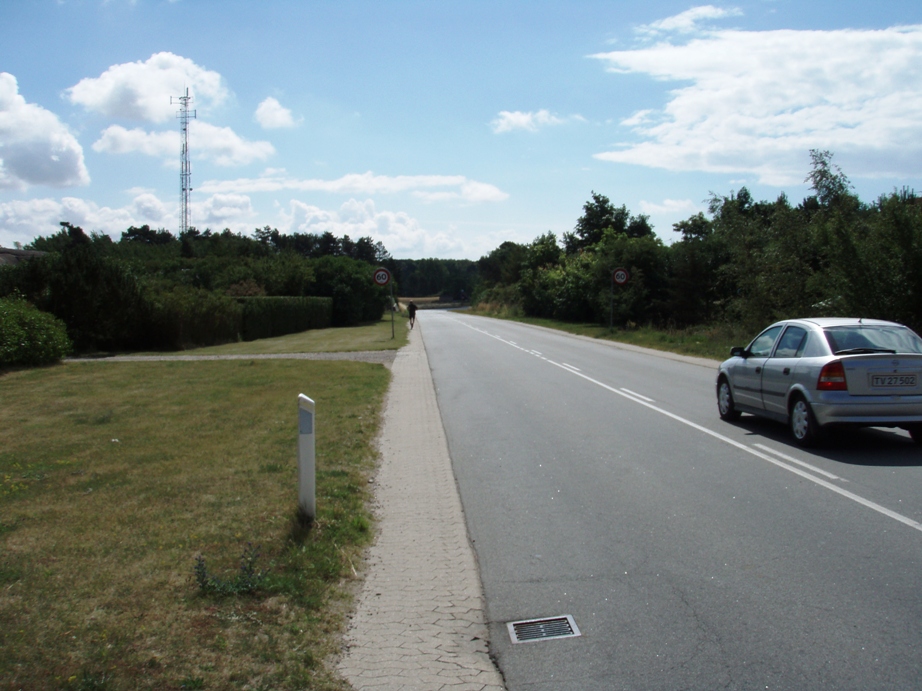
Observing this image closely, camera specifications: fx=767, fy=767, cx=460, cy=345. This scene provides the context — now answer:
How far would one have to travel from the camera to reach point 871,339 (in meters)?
9.21

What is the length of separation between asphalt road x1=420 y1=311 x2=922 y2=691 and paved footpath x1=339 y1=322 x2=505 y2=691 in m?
0.16

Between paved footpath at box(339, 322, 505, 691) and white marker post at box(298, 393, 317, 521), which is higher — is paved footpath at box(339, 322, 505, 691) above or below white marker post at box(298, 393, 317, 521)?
below

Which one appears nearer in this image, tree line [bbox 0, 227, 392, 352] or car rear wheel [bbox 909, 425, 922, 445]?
car rear wheel [bbox 909, 425, 922, 445]

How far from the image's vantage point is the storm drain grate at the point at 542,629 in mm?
4305

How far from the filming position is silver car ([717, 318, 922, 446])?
342 inches

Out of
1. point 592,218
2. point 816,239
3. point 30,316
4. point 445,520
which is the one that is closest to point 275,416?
point 445,520

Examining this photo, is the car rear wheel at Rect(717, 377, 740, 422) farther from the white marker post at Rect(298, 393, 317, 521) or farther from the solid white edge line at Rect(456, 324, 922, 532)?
the white marker post at Rect(298, 393, 317, 521)

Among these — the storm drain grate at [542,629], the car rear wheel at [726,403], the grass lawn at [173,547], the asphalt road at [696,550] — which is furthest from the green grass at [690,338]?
the storm drain grate at [542,629]

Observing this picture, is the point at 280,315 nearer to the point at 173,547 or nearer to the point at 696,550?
Result: the point at 173,547

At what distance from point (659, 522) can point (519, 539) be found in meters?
1.22

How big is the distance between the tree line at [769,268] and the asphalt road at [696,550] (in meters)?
7.55

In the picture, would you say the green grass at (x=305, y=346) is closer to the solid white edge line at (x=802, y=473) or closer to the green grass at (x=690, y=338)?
the green grass at (x=690, y=338)

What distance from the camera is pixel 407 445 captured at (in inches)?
396

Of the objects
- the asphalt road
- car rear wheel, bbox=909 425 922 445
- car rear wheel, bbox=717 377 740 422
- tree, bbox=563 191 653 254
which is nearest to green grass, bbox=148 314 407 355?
the asphalt road
